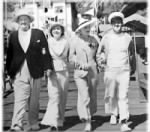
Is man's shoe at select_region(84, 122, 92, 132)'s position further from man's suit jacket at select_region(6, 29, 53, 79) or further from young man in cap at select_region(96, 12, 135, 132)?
man's suit jacket at select_region(6, 29, 53, 79)

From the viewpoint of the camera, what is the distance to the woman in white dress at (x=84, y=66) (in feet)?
15.2

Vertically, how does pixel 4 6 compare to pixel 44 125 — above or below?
above

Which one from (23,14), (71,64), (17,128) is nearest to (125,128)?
(71,64)

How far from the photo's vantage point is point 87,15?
4.81 metres

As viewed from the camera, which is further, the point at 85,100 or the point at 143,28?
the point at 143,28

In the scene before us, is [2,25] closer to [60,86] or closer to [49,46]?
[49,46]

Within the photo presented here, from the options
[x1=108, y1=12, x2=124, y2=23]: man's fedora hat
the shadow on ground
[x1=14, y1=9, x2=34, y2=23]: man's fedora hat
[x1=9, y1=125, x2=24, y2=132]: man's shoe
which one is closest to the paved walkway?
the shadow on ground

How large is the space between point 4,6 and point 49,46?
0.85 metres

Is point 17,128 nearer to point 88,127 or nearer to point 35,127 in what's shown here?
point 35,127

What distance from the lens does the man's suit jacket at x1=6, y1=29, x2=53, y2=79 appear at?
15.0 ft

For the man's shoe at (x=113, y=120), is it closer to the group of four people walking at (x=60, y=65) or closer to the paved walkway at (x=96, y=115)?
the paved walkway at (x=96, y=115)

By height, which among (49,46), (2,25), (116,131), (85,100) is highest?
(2,25)

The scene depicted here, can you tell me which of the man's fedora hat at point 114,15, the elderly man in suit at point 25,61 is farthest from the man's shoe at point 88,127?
the man's fedora hat at point 114,15

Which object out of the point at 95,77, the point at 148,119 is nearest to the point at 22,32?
the point at 95,77
